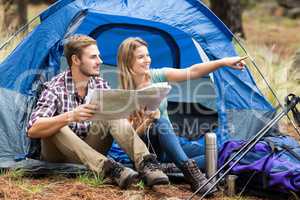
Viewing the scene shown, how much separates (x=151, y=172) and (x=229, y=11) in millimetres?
5994

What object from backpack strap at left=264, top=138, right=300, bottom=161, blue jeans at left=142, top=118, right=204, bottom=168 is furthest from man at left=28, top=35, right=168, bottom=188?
backpack strap at left=264, top=138, right=300, bottom=161

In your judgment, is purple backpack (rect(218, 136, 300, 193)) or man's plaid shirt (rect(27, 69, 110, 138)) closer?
purple backpack (rect(218, 136, 300, 193))

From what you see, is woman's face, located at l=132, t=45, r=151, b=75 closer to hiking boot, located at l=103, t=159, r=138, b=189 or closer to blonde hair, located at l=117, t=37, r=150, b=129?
blonde hair, located at l=117, t=37, r=150, b=129

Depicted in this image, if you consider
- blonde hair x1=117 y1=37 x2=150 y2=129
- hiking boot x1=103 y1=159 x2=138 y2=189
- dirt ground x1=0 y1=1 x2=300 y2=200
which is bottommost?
dirt ground x1=0 y1=1 x2=300 y2=200

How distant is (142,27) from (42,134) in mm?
1648

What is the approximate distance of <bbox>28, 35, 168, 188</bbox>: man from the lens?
382 cm

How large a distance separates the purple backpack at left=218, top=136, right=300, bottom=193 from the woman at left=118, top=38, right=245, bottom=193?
29 centimetres

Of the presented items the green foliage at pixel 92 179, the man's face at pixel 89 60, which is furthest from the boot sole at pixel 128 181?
the man's face at pixel 89 60

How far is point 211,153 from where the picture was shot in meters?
4.00

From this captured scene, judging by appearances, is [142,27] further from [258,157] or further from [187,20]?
[258,157]

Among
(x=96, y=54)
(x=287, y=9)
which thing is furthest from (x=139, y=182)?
(x=287, y=9)

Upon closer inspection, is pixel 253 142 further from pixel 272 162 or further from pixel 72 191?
pixel 72 191

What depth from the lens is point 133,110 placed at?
3795 mm

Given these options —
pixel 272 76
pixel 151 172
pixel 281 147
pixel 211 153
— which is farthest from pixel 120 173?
pixel 272 76
